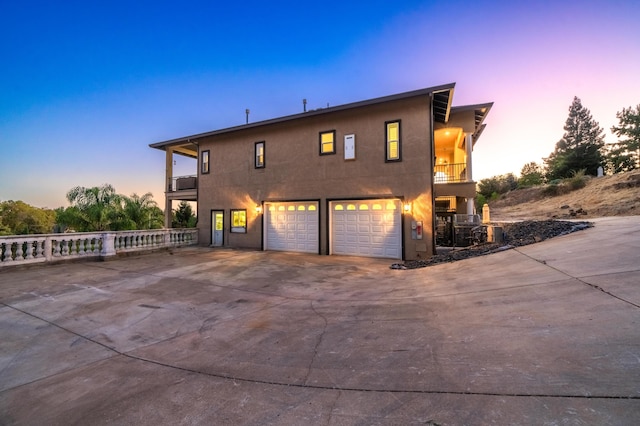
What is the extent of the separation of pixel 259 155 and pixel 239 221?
386 centimetres

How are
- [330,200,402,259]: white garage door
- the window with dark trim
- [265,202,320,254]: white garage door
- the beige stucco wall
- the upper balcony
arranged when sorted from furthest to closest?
the upper balcony
the window with dark trim
[265,202,320,254]: white garage door
[330,200,402,259]: white garage door
the beige stucco wall

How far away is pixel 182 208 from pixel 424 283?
1888cm

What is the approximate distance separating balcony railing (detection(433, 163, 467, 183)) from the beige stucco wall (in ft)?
12.8

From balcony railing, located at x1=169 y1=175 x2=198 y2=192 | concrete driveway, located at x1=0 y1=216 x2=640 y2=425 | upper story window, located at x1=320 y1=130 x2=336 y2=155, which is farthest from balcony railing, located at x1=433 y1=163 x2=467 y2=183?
balcony railing, located at x1=169 y1=175 x2=198 y2=192

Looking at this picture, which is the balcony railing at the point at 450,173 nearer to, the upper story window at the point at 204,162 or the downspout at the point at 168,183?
the upper story window at the point at 204,162

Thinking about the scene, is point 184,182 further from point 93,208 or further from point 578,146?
point 578,146

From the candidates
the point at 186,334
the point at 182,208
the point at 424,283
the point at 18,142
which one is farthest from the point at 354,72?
the point at 18,142

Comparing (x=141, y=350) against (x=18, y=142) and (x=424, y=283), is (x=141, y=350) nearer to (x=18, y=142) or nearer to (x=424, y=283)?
(x=424, y=283)

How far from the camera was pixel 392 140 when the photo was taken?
10.9 meters

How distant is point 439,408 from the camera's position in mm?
1939

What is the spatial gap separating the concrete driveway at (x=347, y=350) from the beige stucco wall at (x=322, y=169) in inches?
199

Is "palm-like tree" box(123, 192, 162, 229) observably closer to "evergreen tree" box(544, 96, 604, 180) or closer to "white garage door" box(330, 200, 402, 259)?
"white garage door" box(330, 200, 402, 259)

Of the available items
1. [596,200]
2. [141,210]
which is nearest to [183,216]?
[141,210]

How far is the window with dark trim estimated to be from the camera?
1426 cm
